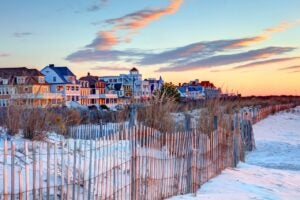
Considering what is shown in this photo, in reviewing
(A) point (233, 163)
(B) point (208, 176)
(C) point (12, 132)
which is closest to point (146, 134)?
(B) point (208, 176)

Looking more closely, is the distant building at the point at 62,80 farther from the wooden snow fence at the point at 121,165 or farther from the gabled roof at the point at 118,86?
the wooden snow fence at the point at 121,165

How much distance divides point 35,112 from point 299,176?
262 inches

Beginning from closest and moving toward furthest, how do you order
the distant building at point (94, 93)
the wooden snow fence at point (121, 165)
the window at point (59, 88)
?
the wooden snow fence at point (121, 165)
the window at point (59, 88)
the distant building at point (94, 93)

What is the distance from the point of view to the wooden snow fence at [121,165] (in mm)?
5773

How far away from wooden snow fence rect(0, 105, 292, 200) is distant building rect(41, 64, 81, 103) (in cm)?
6073

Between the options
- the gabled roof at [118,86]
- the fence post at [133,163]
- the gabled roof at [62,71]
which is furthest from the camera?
the gabled roof at [118,86]

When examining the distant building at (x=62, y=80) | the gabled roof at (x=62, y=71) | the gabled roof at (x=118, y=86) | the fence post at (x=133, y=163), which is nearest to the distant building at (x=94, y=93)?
the distant building at (x=62, y=80)

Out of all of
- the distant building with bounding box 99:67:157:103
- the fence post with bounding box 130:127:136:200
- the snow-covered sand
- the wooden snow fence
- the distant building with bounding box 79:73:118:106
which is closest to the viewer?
the wooden snow fence

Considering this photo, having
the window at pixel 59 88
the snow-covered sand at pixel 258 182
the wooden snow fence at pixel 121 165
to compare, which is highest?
the window at pixel 59 88

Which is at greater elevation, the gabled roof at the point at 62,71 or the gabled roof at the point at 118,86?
the gabled roof at the point at 62,71

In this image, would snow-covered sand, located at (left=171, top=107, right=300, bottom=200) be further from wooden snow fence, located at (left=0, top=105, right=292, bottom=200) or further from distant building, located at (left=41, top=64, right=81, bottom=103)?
distant building, located at (left=41, top=64, right=81, bottom=103)

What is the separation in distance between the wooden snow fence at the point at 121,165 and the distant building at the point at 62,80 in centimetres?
6073

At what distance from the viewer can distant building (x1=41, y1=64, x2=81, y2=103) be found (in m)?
69.9

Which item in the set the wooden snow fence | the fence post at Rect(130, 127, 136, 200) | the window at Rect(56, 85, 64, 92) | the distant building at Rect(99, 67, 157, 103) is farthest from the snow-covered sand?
the distant building at Rect(99, 67, 157, 103)
